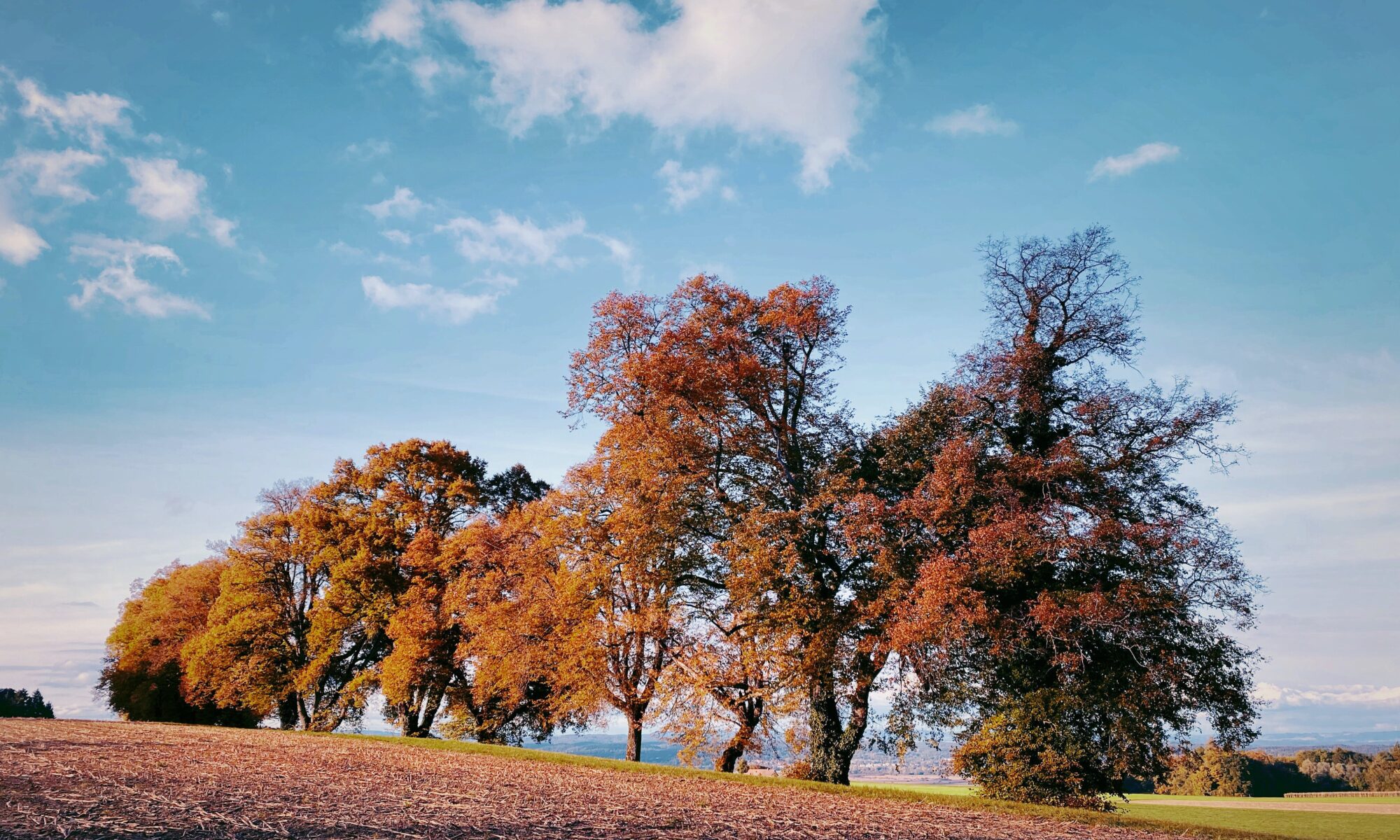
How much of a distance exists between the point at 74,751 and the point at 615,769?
11849 millimetres

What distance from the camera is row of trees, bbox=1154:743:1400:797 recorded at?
150 feet

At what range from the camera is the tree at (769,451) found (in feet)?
78.8

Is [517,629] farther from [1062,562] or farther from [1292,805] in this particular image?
[1292,805]

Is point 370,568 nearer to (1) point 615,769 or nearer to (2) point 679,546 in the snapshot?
(2) point 679,546

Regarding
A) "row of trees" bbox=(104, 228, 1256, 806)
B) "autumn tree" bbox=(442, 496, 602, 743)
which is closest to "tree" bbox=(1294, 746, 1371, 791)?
"row of trees" bbox=(104, 228, 1256, 806)

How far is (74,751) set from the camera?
17.7 meters

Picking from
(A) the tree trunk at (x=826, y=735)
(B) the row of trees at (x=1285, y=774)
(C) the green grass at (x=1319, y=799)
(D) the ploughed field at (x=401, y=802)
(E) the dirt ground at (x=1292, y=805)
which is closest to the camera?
(D) the ploughed field at (x=401, y=802)

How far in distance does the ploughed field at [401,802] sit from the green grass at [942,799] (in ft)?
2.26

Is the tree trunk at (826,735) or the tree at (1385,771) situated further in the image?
the tree at (1385,771)

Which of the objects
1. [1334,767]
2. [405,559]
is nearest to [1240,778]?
[1334,767]

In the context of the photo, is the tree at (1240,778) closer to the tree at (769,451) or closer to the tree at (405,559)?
the tree at (769,451)

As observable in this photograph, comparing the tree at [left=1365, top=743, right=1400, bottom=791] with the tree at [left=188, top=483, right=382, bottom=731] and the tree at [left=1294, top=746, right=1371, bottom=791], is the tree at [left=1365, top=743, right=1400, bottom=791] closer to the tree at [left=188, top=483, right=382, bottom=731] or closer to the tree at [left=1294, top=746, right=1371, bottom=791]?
the tree at [left=1294, top=746, right=1371, bottom=791]

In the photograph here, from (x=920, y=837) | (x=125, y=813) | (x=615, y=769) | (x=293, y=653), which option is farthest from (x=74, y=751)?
(x=293, y=653)

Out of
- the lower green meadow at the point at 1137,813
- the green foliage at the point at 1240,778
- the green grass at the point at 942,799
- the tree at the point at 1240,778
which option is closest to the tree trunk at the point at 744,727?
the green grass at the point at 942,799
